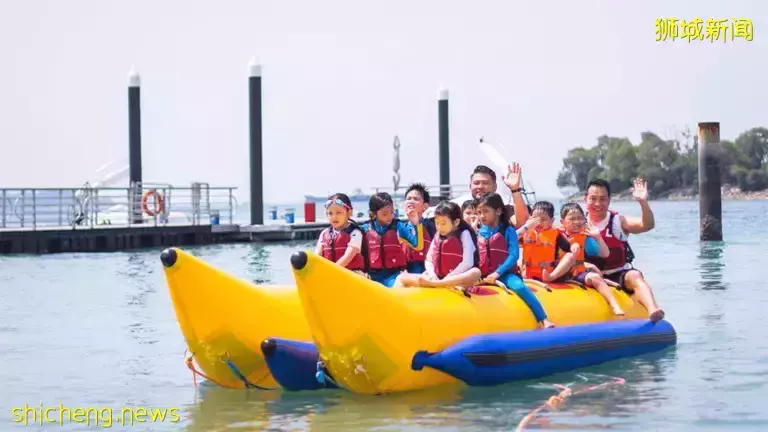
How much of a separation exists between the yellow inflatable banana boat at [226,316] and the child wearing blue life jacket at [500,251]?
1453mm

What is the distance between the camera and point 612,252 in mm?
10609

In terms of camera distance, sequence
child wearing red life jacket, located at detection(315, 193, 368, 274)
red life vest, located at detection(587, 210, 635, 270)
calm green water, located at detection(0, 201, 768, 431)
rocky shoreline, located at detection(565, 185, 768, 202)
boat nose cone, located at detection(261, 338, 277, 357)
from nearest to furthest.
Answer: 1. calm green water, located at detection(0, 201, 768, 431)
2. boat nose cone, located at detection(261, 338, 277, 357)
3. child wearing red life jacket, located at detection(315, 193, 368, 274)
4. red life vest, located at detection(587, 210, 635, 270)
5. rocky shoreline, located at detection(565, 185, 768, 202)

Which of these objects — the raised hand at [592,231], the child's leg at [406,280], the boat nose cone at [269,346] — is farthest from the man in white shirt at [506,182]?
the boat nose cone at [269,346]

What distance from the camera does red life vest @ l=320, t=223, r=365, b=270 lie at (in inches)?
376

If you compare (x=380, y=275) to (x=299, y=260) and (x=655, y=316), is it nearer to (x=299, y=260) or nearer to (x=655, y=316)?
(x=299, y=260)

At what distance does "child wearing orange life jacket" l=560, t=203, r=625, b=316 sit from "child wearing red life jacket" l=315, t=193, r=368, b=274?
181 cm

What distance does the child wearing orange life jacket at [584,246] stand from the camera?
10.3 metres

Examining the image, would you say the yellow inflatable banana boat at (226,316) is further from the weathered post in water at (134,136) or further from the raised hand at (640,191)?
the weathered post in water at (134,136)

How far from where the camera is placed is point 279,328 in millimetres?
8891

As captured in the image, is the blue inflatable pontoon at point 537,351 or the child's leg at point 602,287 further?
the child's leg at point 602,287

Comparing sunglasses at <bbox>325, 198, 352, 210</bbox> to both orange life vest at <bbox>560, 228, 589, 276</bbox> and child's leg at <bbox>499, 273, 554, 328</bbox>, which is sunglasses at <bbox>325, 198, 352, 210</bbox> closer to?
child's leg at <bbox>499, 273, 554, 328</bbox>

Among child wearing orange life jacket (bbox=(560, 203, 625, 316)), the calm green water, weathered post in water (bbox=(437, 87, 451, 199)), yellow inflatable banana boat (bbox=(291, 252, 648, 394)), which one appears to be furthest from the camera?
weathered post in water (bbox=(437, 87, 451, 199))

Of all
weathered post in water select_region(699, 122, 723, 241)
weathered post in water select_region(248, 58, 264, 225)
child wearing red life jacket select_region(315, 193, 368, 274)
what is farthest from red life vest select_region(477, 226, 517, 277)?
weathered post in water select_region(248, 58, 264, 225)

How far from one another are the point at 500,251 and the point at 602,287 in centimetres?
124
